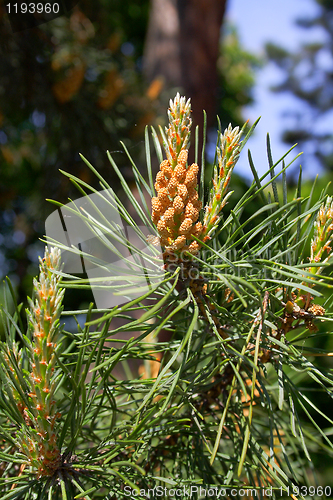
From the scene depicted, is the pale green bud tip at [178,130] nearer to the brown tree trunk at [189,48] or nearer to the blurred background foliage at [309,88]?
the brown tree trunk at [189,48]

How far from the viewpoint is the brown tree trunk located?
48.7 inches

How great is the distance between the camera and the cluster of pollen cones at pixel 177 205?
26 centimetres

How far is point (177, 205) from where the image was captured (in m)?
0.26

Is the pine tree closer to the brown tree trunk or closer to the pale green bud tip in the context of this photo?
the pale green bud tip

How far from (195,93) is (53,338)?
1145mm

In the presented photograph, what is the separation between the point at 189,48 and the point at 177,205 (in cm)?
123

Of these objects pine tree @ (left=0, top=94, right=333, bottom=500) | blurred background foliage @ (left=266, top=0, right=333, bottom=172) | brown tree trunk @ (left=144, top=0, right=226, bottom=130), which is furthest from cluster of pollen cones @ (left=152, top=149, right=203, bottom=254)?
blurred background foliage @ (left=266, top=0, right=333, bottom=172)

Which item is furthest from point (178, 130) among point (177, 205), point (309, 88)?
point (309, 88)

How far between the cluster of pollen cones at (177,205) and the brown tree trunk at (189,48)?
100cm

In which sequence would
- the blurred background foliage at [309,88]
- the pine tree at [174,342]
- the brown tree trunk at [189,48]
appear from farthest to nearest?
the blurred background foliage at [309,88], the brown tree trunk at [189,48], the pine tree at [174,342]

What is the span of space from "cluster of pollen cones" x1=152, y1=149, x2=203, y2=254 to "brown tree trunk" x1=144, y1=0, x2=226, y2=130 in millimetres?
1004

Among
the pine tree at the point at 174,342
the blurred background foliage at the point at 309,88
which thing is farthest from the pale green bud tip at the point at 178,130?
the blurred background foliage at the point at 309,88

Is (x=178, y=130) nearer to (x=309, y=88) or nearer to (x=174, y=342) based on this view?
(x=174, y=342)

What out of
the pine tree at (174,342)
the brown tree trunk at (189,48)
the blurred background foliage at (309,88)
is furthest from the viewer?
the blurred background foliage at (309,88)
